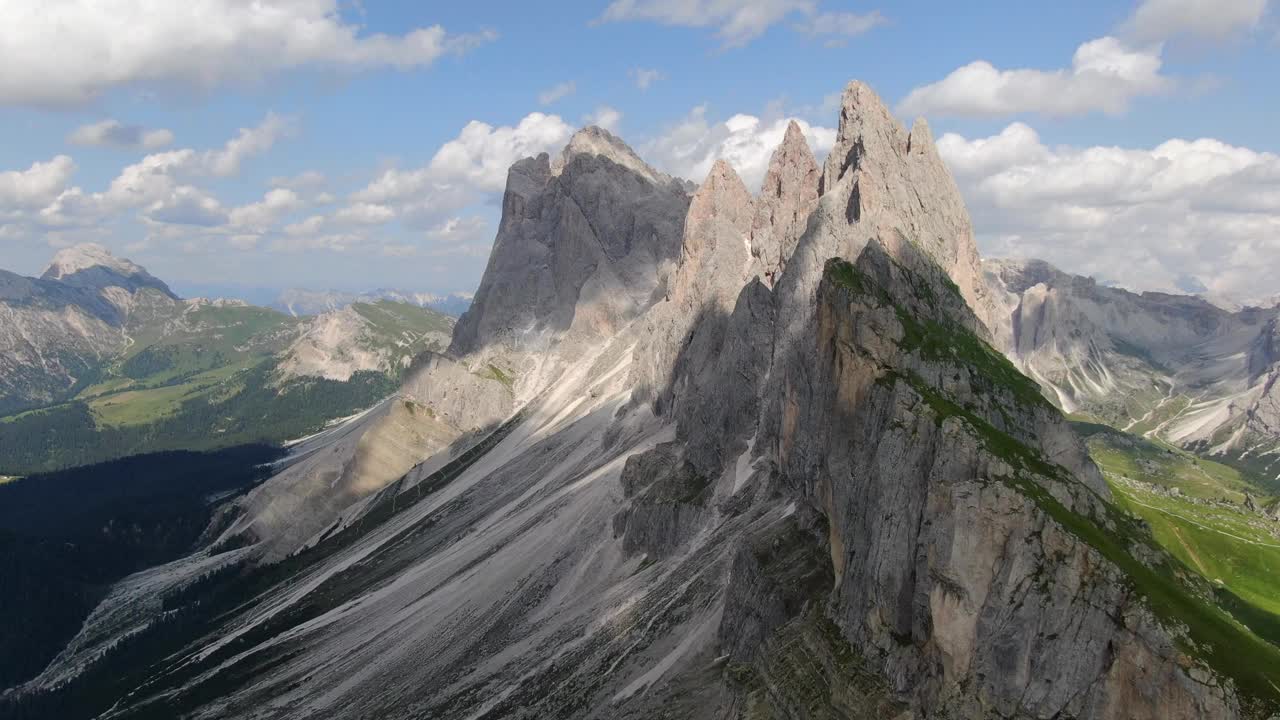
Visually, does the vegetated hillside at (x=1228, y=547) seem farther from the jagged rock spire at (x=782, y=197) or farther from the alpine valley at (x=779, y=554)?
the jagged rock spire at (x=782, y=197)

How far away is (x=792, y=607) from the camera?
209 feet

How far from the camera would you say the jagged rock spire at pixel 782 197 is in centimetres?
13562

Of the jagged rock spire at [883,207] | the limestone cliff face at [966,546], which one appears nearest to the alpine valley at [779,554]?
the limestone cliff face at [966,546]

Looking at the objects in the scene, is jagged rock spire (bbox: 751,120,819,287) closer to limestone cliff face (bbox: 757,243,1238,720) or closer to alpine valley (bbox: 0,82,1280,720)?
alpine valley (bbox: 0,82,1280,720)

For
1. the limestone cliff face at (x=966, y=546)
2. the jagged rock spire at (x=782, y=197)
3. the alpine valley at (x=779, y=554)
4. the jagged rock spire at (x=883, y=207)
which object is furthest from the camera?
the jagged rock spire at (x=782, y=197)

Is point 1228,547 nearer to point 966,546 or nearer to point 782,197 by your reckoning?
point 782,197

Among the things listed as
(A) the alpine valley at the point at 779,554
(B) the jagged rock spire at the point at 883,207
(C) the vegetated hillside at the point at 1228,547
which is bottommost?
(C) the vegetated hillside at the point at 1228,547

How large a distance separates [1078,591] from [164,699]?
143 metres

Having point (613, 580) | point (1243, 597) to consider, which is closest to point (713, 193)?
point (613, 580)

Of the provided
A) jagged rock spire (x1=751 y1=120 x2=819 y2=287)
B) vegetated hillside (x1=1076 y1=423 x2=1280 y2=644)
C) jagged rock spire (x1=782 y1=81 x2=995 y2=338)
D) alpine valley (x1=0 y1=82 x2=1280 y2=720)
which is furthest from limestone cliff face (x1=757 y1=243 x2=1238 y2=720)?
jagged rock spire (x1=751 y1=120 x2=819 y2=287)

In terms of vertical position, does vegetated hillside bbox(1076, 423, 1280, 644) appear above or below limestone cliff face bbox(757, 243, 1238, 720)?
below

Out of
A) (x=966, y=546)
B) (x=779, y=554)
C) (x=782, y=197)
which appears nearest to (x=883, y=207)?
(x=779, y=554)

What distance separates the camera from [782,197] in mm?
150000

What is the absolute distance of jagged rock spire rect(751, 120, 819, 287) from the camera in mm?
135625
